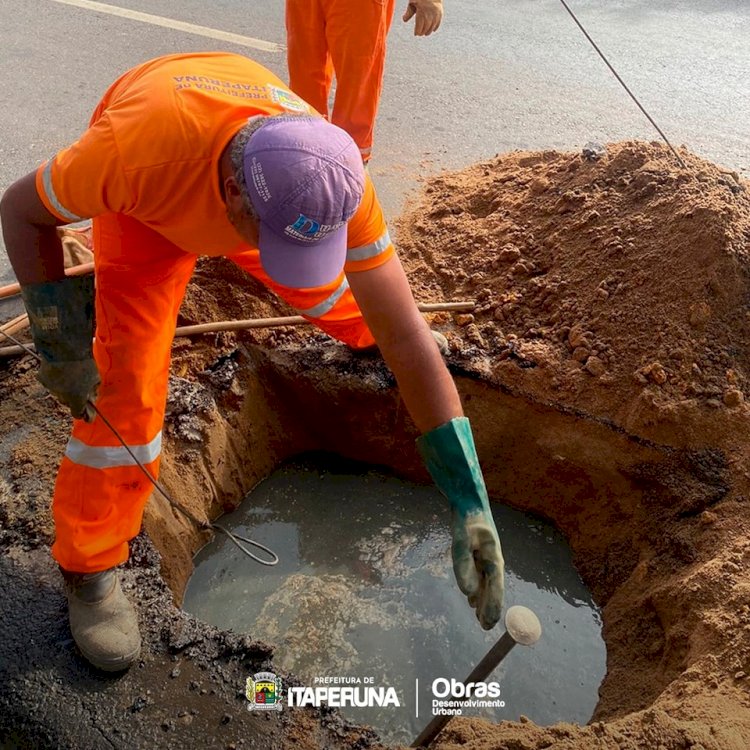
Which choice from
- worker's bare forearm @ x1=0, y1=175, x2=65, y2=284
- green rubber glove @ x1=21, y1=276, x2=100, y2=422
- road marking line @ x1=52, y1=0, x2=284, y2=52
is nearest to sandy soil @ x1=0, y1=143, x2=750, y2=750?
green rubber glove @ x1=21, y1=276, x2=100, y2=422

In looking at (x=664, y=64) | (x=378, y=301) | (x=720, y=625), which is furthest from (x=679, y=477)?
(x=664, y=64)

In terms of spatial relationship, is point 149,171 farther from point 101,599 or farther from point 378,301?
point 101,599

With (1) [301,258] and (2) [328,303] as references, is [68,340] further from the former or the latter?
(2) [328,303]

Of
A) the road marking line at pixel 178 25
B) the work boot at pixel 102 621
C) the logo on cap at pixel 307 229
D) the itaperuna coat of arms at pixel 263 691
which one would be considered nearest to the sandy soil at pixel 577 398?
the work boot at pixel 102 621

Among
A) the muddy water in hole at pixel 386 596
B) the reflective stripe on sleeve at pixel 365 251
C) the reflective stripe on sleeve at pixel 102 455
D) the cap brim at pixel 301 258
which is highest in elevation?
the cap brim at pixel 301 258

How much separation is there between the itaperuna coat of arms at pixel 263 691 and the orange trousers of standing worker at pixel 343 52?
2.57 m

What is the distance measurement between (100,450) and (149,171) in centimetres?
89

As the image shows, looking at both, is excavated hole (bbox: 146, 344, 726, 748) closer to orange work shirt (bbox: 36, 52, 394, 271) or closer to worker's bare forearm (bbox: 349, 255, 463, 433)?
worker's bare forearm (bbox: 349, 255, 463, 433)

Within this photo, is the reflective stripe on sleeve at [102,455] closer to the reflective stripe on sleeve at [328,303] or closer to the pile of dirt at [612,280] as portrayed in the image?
the reflective stripe on sleeve at [328,303]

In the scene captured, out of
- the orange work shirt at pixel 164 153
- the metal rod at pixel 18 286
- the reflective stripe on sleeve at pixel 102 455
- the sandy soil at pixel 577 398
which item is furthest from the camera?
the metal rod at pixel 18 286

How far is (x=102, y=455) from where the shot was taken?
84.8 inches

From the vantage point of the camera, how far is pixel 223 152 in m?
1.73

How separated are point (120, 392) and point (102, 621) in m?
0.73

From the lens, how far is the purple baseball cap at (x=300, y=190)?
5.27ft
